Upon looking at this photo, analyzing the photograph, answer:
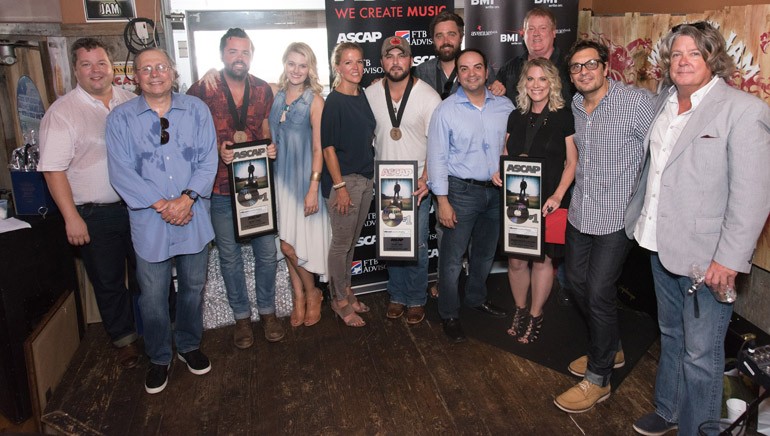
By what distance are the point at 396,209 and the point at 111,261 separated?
1.67m

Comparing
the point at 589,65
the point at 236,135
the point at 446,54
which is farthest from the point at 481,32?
the point at 236,135

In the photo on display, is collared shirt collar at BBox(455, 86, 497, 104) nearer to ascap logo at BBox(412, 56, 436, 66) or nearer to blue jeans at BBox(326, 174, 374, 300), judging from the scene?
blue jeans at BBox(326, 174, 374, 300)

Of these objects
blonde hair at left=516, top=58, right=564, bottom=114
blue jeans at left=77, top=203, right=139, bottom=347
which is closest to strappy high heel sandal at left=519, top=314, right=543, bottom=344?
blonde hair at left=516, top=58, right=564, bottom=114

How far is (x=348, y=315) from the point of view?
389 centimetres

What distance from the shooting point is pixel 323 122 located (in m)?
3.41

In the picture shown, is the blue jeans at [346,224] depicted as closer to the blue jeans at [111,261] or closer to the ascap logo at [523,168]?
the ascap logo at [523,168]

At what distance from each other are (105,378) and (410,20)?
3.01 meters

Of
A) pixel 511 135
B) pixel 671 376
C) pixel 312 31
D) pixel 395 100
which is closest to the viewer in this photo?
pixel 671 376

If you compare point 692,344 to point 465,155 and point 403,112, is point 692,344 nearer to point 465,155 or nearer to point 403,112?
point 465,155

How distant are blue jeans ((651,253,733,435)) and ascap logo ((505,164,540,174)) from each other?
2.63 ft

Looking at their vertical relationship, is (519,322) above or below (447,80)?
below

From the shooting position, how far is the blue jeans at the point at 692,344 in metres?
2.33

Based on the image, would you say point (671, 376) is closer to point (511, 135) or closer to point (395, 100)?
point (511, 135)

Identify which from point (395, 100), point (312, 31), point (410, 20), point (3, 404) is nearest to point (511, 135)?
point (395, 100)
